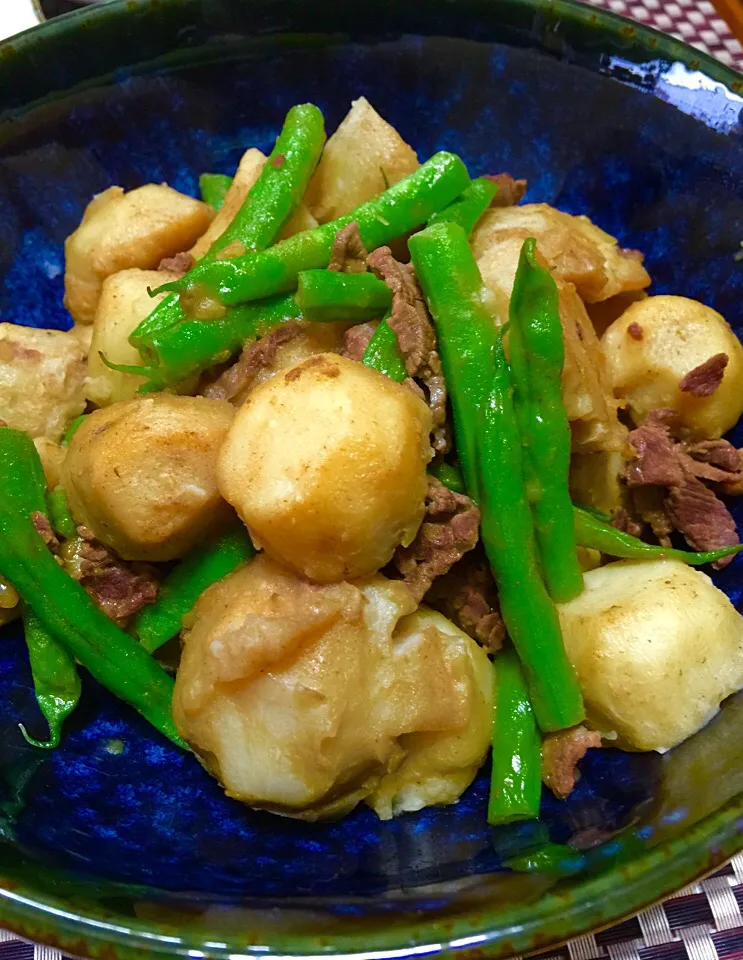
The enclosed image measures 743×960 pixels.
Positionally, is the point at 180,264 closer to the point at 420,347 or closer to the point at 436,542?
the point at 420,347

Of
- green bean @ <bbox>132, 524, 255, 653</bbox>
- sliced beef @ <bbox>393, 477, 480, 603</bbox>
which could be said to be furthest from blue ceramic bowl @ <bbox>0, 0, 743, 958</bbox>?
sliced beef @ <bbox>393, 477, 480, 603</bbox>

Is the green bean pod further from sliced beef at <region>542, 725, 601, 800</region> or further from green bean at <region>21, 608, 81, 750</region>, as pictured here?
green bean at <region>21, 608, 81, 750</region>

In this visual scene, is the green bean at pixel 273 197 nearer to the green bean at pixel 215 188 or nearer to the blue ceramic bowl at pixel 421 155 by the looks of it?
the green bean at pixel 215 188

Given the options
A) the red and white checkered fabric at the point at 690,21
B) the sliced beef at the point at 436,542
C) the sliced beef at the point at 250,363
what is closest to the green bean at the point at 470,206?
the sliced beef at the point at 250,363

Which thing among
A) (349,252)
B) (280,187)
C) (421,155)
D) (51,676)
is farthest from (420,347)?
(421,155)

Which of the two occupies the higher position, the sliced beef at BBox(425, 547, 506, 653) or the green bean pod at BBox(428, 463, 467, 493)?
the green bean pod at BBox(428, 463, 467, 493)
